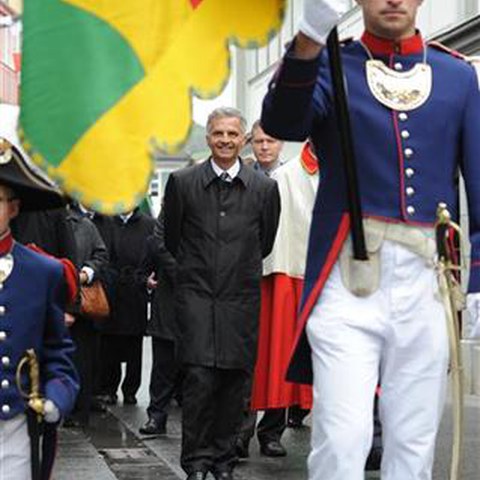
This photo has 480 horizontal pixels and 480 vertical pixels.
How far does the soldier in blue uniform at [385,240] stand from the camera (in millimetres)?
4297

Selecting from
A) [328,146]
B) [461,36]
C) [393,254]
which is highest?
[461,36]

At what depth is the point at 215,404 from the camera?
7.40m

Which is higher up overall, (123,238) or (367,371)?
(123,238)

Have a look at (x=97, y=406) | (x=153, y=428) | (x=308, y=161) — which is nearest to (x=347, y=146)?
(x=308, y=161)

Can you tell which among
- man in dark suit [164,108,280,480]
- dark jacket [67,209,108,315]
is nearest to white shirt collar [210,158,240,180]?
man in dark suit [164,108,280,480]

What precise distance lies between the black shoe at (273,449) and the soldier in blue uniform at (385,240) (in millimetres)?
3941

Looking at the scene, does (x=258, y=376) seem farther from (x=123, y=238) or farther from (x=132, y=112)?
(x=132, y=112)

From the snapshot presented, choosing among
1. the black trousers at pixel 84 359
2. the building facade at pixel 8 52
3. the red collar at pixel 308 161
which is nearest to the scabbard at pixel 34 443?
the building facade at pixel 8 52

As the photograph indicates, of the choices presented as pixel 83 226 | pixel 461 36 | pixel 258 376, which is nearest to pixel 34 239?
pixel 258 376

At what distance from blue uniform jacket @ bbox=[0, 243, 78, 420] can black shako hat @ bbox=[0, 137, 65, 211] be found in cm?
18

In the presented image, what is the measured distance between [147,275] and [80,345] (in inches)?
62.0

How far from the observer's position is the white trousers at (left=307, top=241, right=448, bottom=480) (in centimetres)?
427

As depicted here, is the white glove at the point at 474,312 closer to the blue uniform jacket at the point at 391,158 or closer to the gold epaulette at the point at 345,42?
the blue uniform jacket at the point at 391,158

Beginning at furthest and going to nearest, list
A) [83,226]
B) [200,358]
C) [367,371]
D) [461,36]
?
1. [461,36]
2. [83,226]
3. [200,358]
4. [367,371]
